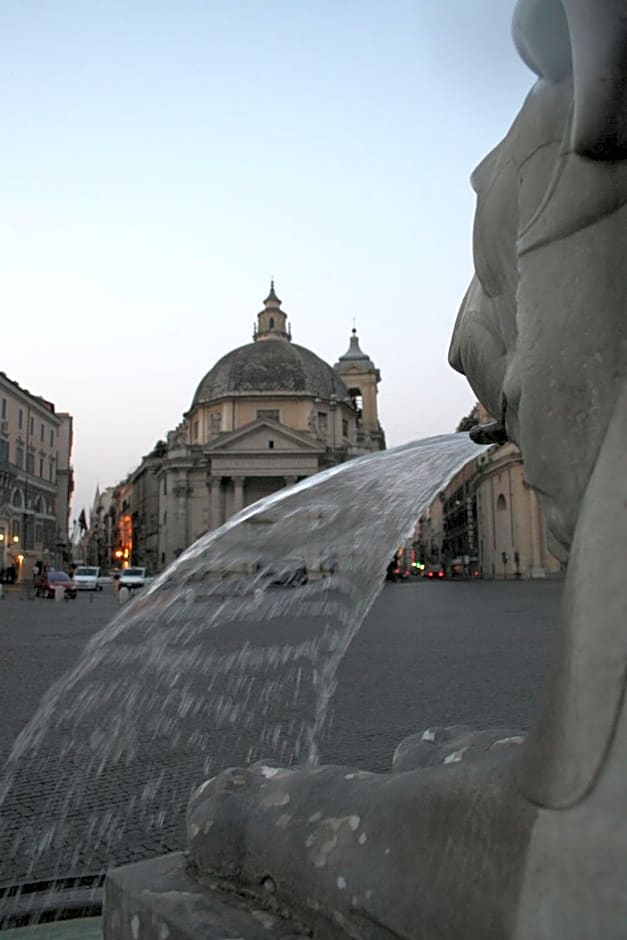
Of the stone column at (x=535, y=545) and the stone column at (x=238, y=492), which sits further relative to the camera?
the stone column at (x=238, y=492)

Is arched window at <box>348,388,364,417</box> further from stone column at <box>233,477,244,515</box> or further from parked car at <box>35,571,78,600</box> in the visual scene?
parked car at <box>35,571,78,600</box>

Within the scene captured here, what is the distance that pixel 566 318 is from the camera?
1.15 m

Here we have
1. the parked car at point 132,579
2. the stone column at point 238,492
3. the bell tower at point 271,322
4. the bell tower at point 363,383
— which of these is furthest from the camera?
the bell tower at point 363,383

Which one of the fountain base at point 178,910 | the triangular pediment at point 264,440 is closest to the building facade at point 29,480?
the triangular pediment at point 264,440

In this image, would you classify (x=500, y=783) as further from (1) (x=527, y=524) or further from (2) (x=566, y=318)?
(1) (x=527, y=524)

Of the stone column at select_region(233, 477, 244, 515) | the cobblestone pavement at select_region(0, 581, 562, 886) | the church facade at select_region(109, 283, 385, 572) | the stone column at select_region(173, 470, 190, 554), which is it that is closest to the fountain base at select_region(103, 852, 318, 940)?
the cobblestone pavement at select_region(0, 581, 562, 886)

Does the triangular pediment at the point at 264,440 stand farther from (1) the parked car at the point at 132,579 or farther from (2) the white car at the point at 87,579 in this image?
(1) the parked car at the point at 132,579

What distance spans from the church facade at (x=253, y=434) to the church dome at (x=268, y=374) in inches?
3.4

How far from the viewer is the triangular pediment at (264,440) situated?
64812 millimetres

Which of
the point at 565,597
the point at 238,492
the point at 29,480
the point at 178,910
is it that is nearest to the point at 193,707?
the point at 178,910

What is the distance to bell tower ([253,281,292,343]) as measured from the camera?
78875 millimetres

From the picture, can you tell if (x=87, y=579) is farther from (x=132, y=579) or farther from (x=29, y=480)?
(x=29, y=480)

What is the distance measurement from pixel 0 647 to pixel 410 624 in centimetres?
763

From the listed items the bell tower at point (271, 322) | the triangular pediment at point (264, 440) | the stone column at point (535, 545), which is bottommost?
the stone column at point (535, 545)
